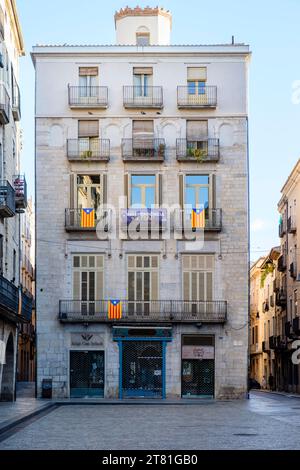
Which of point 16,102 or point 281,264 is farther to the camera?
point 281,264

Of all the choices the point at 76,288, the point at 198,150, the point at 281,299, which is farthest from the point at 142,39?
the point at 281,299

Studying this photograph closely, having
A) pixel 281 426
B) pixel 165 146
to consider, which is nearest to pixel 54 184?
pixel 165 146

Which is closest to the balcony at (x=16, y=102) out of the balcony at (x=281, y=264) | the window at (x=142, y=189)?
the window at (x=142, y=189)

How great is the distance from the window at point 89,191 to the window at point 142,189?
157 centimetres

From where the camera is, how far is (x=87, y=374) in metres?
44.2

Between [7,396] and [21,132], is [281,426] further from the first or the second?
[21,132]

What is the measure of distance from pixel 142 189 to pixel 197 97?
5.24 meters

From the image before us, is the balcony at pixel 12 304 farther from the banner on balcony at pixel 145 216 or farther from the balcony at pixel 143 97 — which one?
the balcony at pixel 143 97

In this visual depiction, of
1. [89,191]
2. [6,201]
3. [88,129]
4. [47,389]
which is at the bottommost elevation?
[47,389]

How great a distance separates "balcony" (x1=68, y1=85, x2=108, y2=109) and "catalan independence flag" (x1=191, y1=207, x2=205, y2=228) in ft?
22.2

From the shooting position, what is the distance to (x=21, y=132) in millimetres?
46906

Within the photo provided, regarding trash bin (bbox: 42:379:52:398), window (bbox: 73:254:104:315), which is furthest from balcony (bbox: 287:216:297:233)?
trash bin (bbox: 42:379:52:398)

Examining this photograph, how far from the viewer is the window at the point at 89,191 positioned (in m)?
45.2

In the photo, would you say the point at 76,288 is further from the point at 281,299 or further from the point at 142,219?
the point at 281,299
